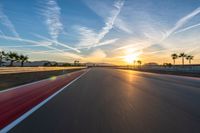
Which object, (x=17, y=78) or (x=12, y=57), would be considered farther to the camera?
(x=12, y=57)

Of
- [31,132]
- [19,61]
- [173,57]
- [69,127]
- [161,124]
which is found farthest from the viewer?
[173,57]

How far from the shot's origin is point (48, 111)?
7164 millimetres

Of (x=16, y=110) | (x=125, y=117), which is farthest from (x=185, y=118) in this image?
(x=16, y=110)

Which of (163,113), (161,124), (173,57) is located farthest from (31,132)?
(173,57)

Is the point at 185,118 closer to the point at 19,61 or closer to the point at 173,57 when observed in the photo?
the point at 19,61

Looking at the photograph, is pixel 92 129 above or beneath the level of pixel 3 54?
beneath

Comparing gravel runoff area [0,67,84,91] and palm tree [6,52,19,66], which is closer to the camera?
gravel runoff area [0,67,84,91]

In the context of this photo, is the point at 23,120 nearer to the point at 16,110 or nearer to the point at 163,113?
the point at 16,110

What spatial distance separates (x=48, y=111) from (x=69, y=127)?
2136 millimetres

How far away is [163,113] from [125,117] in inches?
52.4

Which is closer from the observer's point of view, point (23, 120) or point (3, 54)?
point (23, 120)

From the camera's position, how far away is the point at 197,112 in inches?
282

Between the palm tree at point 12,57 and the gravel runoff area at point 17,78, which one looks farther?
the palm tree at point 12,57

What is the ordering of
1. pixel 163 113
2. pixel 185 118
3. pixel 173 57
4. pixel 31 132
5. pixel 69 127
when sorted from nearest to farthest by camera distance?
pixel 31 132, pixel 69 127, pixel 185 118, pixel 163 113, pixel 173 57
